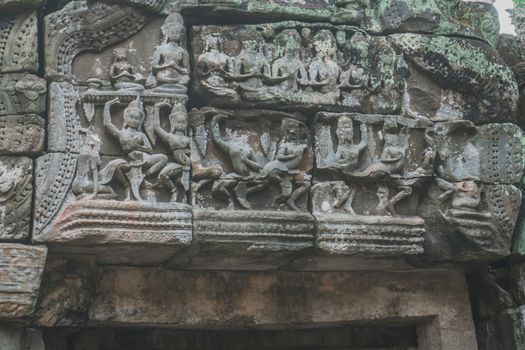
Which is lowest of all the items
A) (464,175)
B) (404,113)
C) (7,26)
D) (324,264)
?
(324,264)

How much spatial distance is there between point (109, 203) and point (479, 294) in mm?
2876

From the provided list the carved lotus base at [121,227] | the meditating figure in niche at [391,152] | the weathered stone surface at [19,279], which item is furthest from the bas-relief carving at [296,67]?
the weathered stone surface at [19,279]

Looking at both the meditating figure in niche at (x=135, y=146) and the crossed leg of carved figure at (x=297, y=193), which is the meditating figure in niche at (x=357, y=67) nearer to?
the crossed leg of carved figure at (x=297, y=193)

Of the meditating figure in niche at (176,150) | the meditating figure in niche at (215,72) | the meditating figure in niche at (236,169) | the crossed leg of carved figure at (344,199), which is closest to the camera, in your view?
the meditating figure in niche at (176,150)

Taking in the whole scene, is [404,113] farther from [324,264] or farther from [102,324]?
[102,324]

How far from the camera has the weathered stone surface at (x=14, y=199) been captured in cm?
422

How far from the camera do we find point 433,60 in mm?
5137

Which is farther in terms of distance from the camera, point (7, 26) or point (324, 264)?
point (324, 264)

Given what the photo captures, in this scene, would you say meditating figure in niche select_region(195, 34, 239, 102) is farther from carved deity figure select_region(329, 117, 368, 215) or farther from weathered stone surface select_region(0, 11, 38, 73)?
weathered stone surface select_region(0, 11, 38, 73)

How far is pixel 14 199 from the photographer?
167 inches

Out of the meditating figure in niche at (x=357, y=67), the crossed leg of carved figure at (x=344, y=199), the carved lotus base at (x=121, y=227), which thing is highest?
the meditating figure in niche at (x=357, y=67)

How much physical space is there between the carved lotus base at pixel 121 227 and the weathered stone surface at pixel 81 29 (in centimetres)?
83

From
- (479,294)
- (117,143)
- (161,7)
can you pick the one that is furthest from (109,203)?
(479,294)

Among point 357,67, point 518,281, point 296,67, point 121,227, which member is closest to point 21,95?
point 121,227
